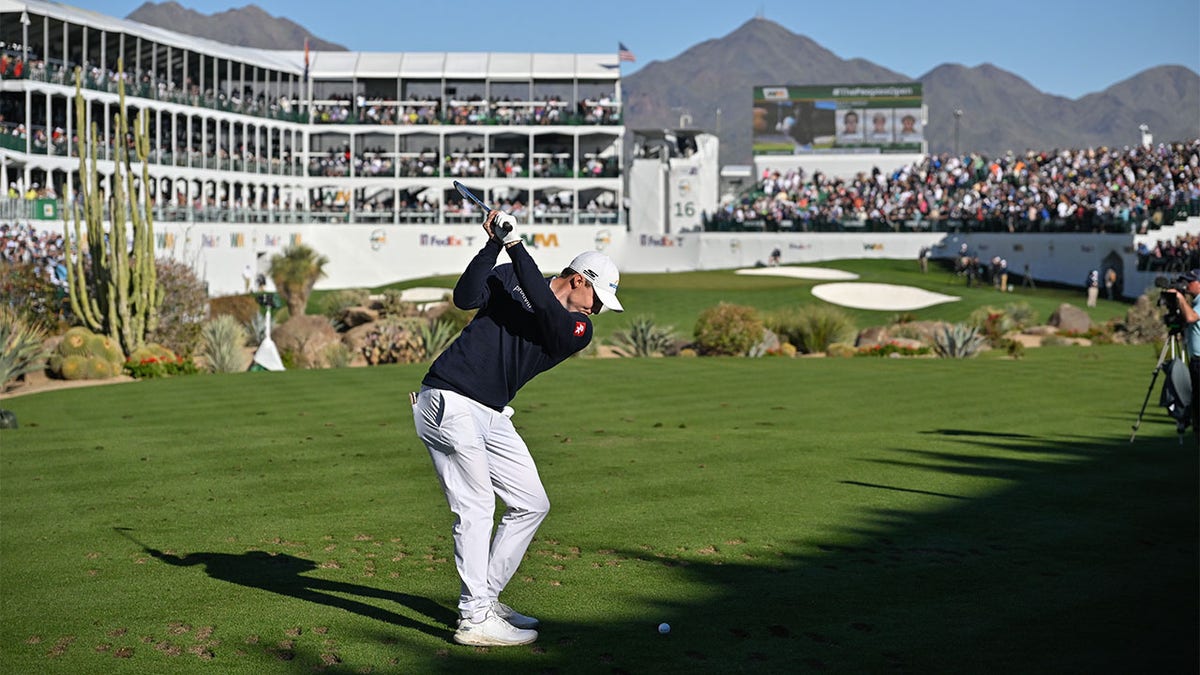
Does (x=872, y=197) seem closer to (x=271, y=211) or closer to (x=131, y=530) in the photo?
(x=271, y=211)

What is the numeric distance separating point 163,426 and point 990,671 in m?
13.6

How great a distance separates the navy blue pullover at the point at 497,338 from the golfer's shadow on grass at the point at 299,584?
1.51m

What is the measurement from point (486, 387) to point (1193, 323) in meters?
9.45

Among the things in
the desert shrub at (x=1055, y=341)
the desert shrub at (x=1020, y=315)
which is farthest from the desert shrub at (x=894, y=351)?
the desert shrub at (x=1020, y=315)

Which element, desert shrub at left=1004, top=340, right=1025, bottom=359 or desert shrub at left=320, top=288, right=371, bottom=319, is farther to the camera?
desert shrub at left=320, top=288, right=371, bottom=319

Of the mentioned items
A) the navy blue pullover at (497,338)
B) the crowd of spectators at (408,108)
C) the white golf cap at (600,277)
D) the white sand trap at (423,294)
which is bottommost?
the white sand trap at (423,294)

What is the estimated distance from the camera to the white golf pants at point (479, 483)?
7.72 meters

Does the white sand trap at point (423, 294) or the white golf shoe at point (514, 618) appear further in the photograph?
the white sand trap at point (423, 294)

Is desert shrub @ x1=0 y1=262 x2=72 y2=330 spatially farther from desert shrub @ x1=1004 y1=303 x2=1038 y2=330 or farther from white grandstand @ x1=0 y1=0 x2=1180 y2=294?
white grandstand @ x1=0 y1=0 x2=1180 y2=294

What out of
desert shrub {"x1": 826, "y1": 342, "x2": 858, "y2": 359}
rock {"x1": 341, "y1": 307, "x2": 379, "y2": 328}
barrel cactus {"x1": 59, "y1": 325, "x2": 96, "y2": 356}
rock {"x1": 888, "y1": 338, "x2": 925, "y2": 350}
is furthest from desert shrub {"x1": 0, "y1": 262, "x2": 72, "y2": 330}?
rock {"x1": 888, "y1": 338, "x2": 925, "y2": 350}

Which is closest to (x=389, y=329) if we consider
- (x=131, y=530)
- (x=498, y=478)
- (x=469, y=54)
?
(x=131, y=530)

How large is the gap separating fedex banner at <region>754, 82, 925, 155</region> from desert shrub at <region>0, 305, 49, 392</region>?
7707 centimetres

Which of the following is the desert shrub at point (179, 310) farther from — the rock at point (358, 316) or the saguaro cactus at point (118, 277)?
the rock at point (358, 316)

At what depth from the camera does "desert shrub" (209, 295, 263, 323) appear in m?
43.6
